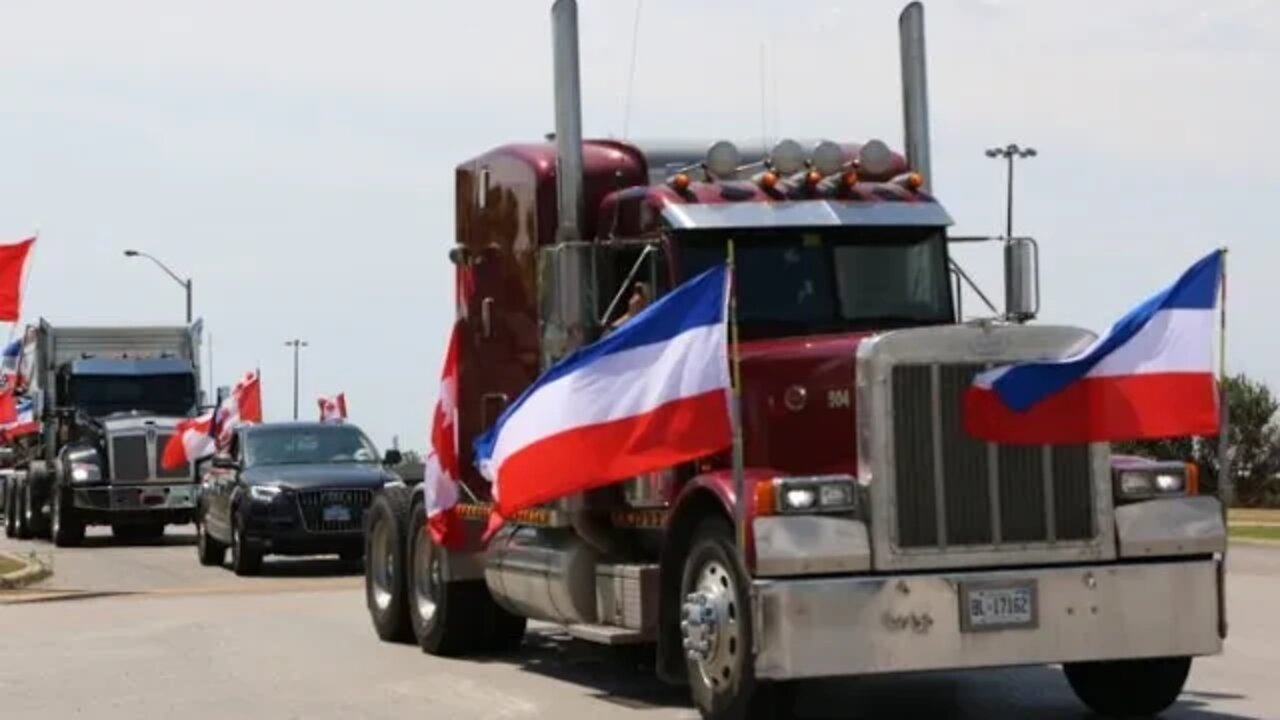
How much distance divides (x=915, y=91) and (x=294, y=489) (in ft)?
47.3

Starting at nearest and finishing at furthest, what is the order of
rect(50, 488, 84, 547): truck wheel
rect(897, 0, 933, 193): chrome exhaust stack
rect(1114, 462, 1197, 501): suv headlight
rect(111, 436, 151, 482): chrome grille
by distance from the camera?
rect(1114, 462, 1197, 501): suv headlight → rect(897, 0, 933, 193): chrome exhaust stack → rect(111, 436, 151, 482): chrome grille → rect(50, 488, 84, 547): truck wheel

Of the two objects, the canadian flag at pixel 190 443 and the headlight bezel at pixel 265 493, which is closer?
the headlight bezel at pixel 265 493

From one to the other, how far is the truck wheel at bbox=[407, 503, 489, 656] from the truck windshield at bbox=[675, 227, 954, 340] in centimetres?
416

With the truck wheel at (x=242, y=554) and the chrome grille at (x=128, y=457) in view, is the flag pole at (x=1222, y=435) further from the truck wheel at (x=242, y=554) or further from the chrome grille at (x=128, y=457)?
the chrome grille at (x=128, y=457)

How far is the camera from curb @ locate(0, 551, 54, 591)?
2597cm

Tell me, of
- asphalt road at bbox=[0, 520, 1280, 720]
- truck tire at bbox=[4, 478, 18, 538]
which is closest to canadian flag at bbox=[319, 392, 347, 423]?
truck tire at bbox=[4, 478, 18, 538]

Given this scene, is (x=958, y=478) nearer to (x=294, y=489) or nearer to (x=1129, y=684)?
(x=1129, y=684)

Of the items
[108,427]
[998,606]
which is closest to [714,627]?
[998,606]

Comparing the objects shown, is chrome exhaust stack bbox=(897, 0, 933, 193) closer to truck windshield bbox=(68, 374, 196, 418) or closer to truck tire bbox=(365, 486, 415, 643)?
truck tire bbox=(365, 486, 415, 643)

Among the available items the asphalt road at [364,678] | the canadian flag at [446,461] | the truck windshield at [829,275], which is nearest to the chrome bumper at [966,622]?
the asphalt road at [364,678]

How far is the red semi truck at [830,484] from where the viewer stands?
1130cm

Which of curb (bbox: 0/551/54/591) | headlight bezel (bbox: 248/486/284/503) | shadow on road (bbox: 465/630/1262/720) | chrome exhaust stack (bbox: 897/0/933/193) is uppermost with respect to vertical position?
chrome exhaust stack (bbox: 897/0/933/193)

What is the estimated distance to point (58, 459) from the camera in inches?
1508

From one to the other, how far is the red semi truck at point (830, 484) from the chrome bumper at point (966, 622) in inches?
0.4
